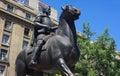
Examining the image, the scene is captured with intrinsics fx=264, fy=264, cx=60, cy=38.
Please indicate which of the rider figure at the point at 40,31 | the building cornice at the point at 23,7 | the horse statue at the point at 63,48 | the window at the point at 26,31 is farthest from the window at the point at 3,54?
the horse statue at the point at 63,48

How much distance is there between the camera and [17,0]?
40.8 m

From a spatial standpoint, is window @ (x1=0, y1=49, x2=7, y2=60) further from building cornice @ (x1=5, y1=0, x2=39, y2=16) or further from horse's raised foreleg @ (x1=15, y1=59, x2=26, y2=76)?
horse's raised foreleg @ (x1=15, y1=59, x2=26, y2=76)

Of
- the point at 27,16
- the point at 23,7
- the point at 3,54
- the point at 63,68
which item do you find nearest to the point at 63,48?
the point at 63,68

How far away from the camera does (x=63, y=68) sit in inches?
194

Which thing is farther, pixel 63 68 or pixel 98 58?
pixel 98 58

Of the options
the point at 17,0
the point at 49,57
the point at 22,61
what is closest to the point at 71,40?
the point at 49,57

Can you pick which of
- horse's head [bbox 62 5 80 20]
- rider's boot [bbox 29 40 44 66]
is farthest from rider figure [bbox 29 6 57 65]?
horse's head [bbox 62 5 80 20]

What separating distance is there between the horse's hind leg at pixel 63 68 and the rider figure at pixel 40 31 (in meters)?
0.63

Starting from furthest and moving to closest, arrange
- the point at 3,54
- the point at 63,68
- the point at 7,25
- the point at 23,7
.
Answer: the point at 23,7
the point at 7,25
the point at 3,54
the point at 63,68

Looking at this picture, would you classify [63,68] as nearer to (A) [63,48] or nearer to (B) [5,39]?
(A) [63,48]

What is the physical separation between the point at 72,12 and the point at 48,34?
0.90 m

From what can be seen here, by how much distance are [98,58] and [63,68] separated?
2092 cm

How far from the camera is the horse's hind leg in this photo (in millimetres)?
4887

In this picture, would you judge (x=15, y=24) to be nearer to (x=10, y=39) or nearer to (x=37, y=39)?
(x=10, y=39)
